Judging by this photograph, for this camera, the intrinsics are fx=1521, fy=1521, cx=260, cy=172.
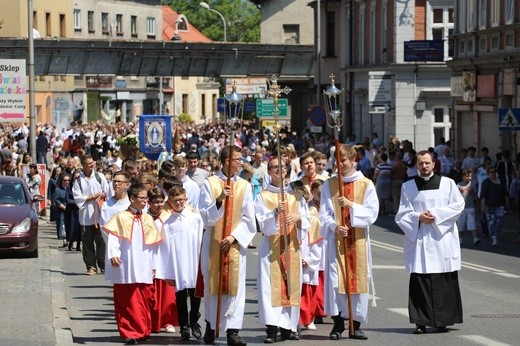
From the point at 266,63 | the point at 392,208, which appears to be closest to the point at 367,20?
the point at 266,63

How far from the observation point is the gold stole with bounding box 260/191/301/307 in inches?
567

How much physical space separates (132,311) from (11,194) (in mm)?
12719

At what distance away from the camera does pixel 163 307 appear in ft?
48.6

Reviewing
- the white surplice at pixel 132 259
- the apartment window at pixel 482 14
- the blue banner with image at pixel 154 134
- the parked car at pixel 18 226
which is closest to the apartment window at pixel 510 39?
the apartment window at pixel 482 14

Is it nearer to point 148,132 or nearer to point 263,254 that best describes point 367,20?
point 148,132

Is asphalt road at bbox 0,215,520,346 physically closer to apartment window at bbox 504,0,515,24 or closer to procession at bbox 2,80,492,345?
procession at bbox 2,80,492,345

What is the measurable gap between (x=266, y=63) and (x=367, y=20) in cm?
930

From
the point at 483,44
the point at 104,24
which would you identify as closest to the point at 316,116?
the point at 483,44

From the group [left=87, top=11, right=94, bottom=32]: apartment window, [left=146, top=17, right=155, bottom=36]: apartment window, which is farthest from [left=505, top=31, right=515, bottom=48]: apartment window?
[left=146, top=17, right=155, bottom=36]: apartment window

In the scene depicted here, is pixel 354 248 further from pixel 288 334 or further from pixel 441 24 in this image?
pixel 441 24

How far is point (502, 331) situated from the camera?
49.6ft

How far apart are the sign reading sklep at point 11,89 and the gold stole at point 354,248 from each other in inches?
778

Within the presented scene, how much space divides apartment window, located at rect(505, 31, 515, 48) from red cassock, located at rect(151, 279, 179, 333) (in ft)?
85.3

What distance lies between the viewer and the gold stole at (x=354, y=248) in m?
14.7
